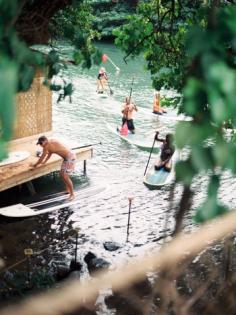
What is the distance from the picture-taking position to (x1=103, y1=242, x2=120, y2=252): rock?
27.9 ft

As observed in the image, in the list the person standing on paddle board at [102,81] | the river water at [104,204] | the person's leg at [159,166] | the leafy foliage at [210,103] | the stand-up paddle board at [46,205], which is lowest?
the river water at [104,204]

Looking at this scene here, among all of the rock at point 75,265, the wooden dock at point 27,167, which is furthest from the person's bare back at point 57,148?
the rock at point 75,265

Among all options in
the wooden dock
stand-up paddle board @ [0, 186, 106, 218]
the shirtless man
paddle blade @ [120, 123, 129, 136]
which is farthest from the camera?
paddle blade @ [120, 123, 129, 136]

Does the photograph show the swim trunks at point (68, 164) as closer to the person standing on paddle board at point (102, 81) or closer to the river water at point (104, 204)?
the river water at point (104, 204)

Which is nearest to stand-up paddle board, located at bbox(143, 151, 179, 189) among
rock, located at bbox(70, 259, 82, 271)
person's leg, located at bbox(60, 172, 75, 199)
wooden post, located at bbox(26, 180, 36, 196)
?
person's leg, located at bbox(60, 172, 75, 199)

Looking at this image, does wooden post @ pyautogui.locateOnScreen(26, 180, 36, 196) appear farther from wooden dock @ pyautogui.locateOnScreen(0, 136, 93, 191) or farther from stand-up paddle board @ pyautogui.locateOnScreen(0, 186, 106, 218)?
stand-up paddle board @ pyautogui.locateOnScreen(0, 186, 106, 218)

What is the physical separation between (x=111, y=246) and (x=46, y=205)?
208 cm

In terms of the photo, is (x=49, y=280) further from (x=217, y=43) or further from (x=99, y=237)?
(x=217, y=43)

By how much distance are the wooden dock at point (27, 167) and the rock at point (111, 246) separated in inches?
92.8

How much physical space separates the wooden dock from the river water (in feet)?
2.19

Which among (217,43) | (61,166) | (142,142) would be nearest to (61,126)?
(142,142)

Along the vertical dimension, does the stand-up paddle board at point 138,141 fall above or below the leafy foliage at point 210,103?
below

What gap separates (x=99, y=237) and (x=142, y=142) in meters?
5.65

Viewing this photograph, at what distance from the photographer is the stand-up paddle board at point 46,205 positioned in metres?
9.30
